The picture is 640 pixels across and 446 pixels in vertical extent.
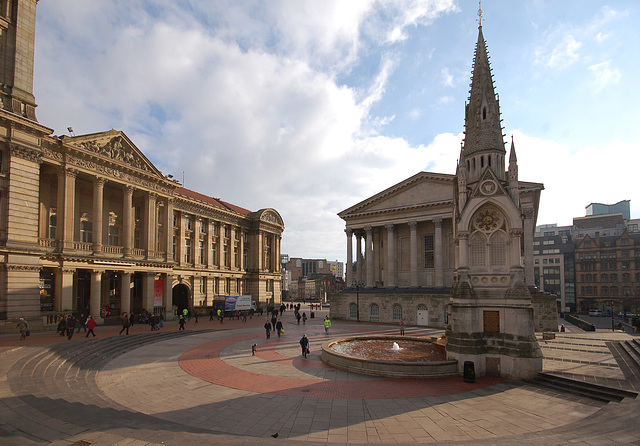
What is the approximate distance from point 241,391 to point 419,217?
3654cm

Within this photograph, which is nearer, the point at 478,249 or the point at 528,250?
the point at 478,249

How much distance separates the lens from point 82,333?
89.3 ft

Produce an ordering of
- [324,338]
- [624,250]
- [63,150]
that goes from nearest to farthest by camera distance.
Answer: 1. [324,338]
2. [63,150]
3. [624,250]

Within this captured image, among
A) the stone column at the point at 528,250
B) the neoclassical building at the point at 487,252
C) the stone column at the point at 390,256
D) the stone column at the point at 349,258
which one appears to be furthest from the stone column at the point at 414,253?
the neoclassical building at the point at 487,252

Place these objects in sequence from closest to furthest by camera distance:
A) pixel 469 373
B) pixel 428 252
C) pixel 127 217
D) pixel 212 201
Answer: pixel 469 373 < pixel 127 217 < pixel 428 252 < pixel 212 201

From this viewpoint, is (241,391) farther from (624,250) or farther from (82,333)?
(624,250)

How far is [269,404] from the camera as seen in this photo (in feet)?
41.8

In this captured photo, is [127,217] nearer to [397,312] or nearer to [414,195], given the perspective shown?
[397,312]

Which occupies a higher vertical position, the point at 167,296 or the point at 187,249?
the point at 187,249

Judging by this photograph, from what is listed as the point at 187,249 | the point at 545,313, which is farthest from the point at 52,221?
the point at 545,313

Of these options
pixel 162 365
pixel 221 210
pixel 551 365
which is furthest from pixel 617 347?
pixel 221 210

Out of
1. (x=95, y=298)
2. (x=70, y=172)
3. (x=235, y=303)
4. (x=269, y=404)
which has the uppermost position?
(x=70, y=172)

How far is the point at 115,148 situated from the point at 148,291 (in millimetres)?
15185

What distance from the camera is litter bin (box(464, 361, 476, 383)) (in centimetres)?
1572
